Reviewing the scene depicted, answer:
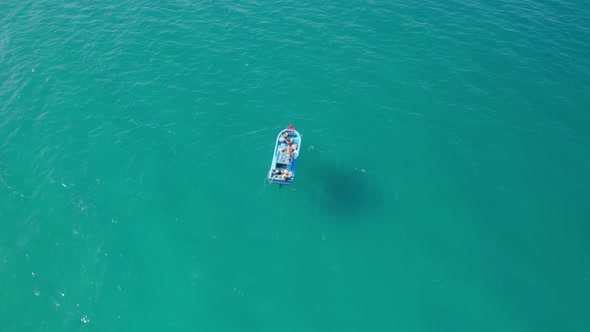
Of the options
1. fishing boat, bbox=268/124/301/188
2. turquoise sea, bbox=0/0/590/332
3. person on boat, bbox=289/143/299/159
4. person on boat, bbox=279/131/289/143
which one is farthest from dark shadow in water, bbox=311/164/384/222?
person on boat, bbox=279/131/289/143

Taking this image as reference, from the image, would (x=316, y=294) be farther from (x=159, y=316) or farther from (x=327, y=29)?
(x=327, y=29)

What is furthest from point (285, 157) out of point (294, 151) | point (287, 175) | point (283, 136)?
point (283, 136)

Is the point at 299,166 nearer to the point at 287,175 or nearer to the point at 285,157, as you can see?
the point at 285,157

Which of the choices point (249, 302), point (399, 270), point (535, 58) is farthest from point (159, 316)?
point (535, 58)

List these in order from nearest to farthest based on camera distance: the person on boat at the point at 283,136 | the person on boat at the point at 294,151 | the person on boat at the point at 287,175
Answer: the person on boat at the point at 287,175, the person on boat at the point at 294,151, the person on boat at the point at 283,136

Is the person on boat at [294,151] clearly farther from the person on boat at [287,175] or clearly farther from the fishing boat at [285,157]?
the person on boat at [287,175]

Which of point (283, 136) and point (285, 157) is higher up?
point (283, 136)

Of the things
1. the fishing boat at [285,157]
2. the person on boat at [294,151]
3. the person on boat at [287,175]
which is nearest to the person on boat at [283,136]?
the fishing boat at [285,157]
